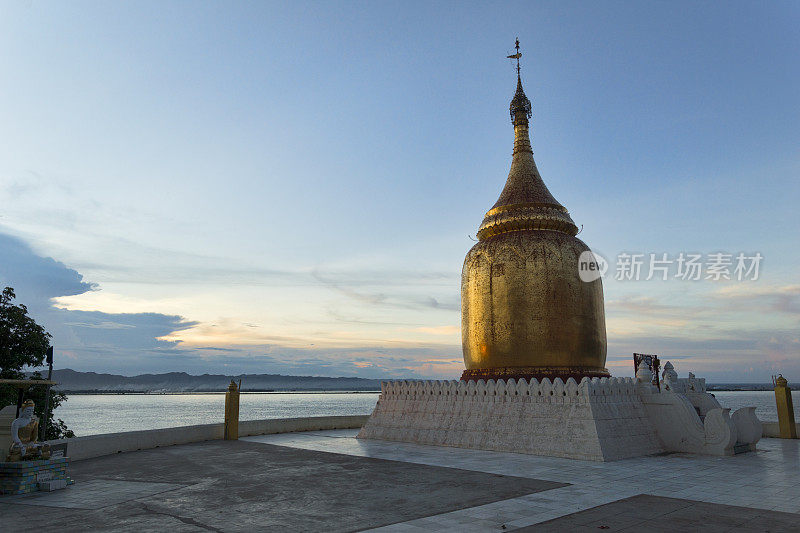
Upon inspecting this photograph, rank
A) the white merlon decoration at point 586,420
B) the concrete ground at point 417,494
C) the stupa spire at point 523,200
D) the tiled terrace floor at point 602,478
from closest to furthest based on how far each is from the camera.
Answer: the concrete ground at point 417,494
the tiled terrace floor at point 602,478
the white merlon decoration at point 586,420
the stupa spire at point 523,200

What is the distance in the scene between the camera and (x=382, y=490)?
40.9 ft

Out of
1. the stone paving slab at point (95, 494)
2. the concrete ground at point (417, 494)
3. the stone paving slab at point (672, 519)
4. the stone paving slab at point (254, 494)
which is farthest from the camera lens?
the stone paving slab at point (95, 494)

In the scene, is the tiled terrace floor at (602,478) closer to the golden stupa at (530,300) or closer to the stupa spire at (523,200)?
the golden stupa at (530,300)

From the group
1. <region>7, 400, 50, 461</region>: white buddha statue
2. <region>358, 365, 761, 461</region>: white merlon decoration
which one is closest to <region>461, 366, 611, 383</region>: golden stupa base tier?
<region>358, 365, 761, 461</region>: white merlon decoration

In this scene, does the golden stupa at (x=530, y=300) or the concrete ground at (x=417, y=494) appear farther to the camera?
the golden stupa at (x=530, y=300)

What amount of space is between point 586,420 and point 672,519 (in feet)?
25.9

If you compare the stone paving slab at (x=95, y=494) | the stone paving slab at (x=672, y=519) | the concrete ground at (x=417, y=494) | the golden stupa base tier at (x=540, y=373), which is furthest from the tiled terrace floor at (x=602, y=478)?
the stone paving slab at (x=95, y=494)

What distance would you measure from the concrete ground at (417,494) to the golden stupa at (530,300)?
582 centimetres

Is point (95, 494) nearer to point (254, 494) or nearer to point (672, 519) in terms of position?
point (254, 494)

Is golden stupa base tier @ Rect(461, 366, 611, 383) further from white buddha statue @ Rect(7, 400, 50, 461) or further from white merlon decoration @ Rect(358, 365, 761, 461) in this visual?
white buddha statue @ Rect(7, 400, 50, 461)

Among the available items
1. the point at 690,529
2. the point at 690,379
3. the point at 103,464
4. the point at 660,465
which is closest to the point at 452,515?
the point at 690,529

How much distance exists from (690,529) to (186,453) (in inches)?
629

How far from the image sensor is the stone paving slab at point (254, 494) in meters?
9.76

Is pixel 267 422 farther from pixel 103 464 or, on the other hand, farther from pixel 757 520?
pixel 757 520
